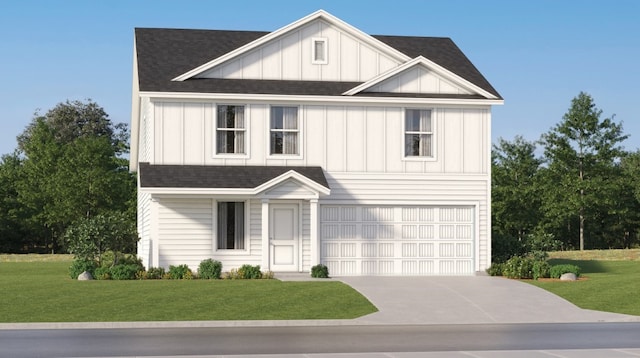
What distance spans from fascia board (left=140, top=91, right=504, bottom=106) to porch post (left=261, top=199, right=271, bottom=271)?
3801 mm

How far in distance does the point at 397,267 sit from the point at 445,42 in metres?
11.5

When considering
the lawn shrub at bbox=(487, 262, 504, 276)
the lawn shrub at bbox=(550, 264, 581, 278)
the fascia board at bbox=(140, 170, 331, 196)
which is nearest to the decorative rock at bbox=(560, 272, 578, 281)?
the lawn shrub at bbox=(550, 264, 581, 278)

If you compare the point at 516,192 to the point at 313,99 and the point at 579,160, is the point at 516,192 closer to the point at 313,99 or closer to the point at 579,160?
the point at 579,160

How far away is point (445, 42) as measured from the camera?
43.5m

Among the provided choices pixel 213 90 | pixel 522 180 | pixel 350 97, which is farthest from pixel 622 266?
pixel 522 180

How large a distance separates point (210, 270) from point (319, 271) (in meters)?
3.71

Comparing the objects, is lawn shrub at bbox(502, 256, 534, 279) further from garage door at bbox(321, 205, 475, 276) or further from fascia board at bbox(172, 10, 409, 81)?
fascia board at bbox(172, 10, 409, 81)

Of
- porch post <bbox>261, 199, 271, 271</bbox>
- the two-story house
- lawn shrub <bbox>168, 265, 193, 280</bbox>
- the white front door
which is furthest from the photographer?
the white front door

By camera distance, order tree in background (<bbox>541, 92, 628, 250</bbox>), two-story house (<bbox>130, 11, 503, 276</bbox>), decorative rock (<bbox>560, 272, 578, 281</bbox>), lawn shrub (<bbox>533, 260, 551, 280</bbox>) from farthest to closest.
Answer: tree in background (<bbox>541, 92, 628, 250</bbox>) → two-story house (<bbox>130, 11, 503, 276</bbox>) → lawn shrub (<bbox>533, 260, 551, 280</bbox>) → decorative rock (<bbox>560, 272, 578, 281</bbox>)

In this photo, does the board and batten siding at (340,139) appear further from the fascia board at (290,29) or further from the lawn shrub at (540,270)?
the lawn shrub at (540,270)

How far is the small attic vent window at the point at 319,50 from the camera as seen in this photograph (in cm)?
3816

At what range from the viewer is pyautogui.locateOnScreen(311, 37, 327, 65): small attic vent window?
38156 millimetres

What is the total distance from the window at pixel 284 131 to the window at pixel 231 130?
3.67 ft

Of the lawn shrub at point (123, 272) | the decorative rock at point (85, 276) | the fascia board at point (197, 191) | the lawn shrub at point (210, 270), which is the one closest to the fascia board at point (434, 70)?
the fascia board at point (197, 191)
